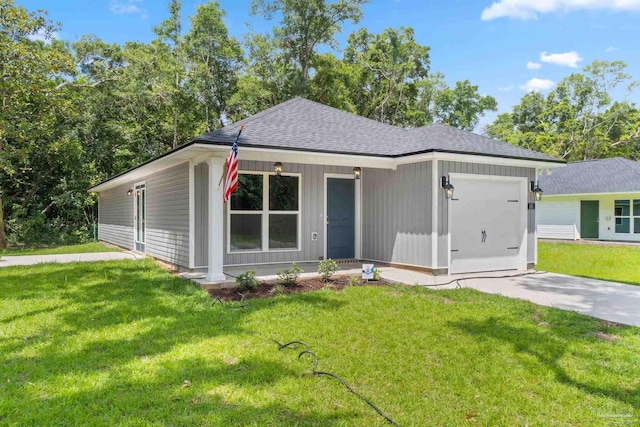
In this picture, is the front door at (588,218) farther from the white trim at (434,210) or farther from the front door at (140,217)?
the front door at (140,217)

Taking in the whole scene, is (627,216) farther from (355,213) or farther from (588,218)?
(355,213)

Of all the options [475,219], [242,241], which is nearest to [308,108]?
[242,241]

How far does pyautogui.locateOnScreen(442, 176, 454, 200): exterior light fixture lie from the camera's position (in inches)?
291

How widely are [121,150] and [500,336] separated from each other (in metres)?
19.4

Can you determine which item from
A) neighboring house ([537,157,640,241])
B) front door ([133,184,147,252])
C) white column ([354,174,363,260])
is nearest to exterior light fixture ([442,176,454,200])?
white column ([354,174,363,260])

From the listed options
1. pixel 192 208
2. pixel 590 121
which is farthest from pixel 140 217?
pixel 590 121

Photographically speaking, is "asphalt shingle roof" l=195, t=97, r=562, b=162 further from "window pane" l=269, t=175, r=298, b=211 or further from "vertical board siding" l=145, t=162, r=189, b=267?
"vertical board siding" l=145, t=162, r=189, b=267

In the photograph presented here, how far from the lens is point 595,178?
60.3 ft

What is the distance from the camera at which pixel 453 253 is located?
25.6 feet

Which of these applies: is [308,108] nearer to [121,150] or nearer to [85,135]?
[121,150]

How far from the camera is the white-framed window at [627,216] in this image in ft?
56.7

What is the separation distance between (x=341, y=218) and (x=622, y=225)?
15.6 metres

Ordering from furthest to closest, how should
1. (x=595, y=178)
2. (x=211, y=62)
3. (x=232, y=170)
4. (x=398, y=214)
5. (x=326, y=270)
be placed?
1. (x=211, y=62)
2. (x=595, y=178)
3. (x=398, y=214)
4. (x=326, y=270)
5. (x=232, y=170)

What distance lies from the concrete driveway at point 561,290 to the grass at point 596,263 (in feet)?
3.61
